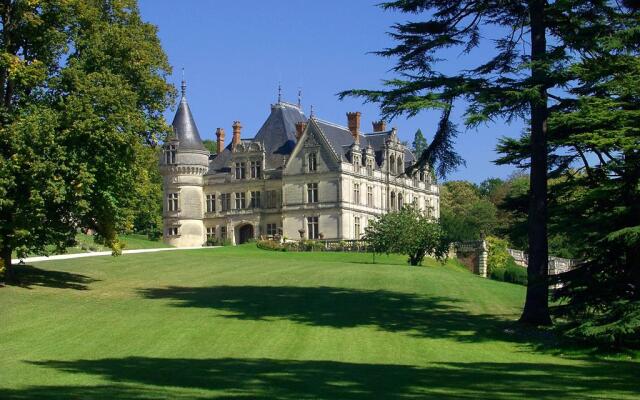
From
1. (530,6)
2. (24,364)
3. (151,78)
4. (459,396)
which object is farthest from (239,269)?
(459,396)

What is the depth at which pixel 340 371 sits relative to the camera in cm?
1409

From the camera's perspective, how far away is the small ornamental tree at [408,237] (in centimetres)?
4806

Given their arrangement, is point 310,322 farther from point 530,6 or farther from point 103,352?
point 530,6

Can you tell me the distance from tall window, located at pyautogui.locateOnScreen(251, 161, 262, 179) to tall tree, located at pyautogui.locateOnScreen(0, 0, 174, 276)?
137ft

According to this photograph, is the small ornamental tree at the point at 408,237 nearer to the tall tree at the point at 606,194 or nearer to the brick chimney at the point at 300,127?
the brick chimney at the point at 300,127

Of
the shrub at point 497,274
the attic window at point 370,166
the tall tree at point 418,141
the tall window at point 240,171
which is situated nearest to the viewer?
the shrub at point 497,274

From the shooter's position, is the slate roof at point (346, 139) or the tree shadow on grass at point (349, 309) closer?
the tree shadow on grass at point (349, 309)

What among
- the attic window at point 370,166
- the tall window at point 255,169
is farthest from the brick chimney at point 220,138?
the attic window at point 370,166

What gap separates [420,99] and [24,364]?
38.7 feet

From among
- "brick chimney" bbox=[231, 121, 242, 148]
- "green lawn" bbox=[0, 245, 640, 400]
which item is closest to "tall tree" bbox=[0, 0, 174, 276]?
"green lawn" bbox=[0, 245, 640, 400]

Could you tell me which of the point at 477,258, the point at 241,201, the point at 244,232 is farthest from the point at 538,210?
the point at 244,232

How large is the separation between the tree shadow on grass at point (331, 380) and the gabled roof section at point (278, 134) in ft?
185

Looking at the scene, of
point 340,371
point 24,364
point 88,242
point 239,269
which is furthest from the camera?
point 88,242

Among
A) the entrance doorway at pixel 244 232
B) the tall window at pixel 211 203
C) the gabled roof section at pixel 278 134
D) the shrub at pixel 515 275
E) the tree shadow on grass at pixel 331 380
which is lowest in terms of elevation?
the shrub at pixel 515 275
